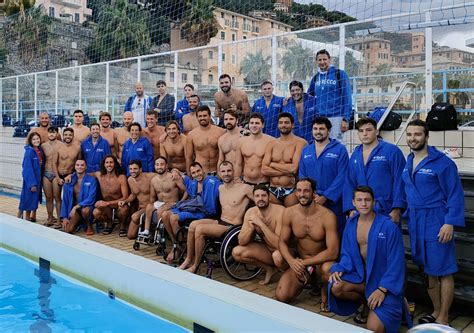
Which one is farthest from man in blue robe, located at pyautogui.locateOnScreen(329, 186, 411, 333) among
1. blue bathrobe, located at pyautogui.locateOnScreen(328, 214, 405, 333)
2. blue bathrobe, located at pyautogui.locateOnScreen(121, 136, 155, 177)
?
blue bathrobe, located at pyautogui.locateOnScreen(121, 136, 155, 177)

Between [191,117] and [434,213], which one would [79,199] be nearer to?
[191,117]

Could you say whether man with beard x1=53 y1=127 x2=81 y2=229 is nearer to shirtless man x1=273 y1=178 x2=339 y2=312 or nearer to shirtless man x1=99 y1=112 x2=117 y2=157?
shirtless man x1=99 y1=112 x2=117 y2=157

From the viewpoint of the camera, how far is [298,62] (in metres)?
8.16

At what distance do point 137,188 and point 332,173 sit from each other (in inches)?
128

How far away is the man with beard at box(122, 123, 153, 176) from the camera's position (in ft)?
23.7

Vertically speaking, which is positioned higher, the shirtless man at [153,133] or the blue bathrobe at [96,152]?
the shirtless man at [153,133]

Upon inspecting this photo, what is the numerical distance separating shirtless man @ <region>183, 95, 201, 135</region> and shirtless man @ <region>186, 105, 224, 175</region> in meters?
0.85

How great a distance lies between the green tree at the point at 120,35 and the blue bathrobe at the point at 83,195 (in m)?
11.5

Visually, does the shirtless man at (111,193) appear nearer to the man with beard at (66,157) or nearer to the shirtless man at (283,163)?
the man with beard at (66,157)

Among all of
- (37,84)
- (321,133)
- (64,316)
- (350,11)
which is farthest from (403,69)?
(37,84)

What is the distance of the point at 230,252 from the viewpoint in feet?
16.2

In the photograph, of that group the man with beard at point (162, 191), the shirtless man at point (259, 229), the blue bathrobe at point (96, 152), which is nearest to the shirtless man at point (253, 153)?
the shirtless man at point (259, 229)

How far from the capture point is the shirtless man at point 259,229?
4.67m

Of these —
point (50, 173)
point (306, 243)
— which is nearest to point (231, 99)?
point (50, 173)
